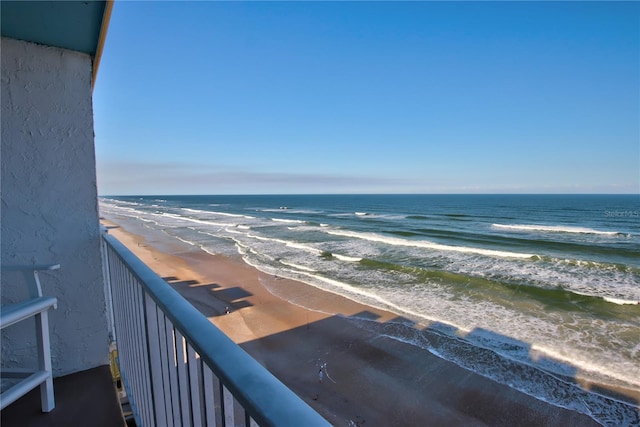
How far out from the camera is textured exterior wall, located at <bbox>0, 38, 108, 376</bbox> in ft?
7.61

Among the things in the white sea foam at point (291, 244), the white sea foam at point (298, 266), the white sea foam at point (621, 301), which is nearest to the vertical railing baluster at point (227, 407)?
the white sea foam at point (298, 266)

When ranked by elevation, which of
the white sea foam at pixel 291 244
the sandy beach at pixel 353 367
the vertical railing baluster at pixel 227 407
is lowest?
the sandy beach at pixel 353 367

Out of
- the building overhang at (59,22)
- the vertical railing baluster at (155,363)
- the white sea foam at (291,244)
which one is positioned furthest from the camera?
the white sea foam at (291,244)

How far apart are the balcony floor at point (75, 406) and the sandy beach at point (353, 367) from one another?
337cm

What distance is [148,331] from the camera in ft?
4.58

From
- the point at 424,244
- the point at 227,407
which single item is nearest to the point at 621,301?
the point at 424,244

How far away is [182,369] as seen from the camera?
1.09 m

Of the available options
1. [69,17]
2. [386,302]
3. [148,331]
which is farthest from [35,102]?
[386,302]

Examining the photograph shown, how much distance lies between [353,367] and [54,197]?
551 centimetres

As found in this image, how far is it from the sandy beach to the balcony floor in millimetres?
3373

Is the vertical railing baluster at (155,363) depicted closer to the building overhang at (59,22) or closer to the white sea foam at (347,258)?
the building overhang at (59,22)

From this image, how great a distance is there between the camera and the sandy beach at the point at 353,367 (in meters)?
5.04

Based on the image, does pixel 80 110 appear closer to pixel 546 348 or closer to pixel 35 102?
pixel 35 102

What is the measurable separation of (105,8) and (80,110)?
2.90 feet
